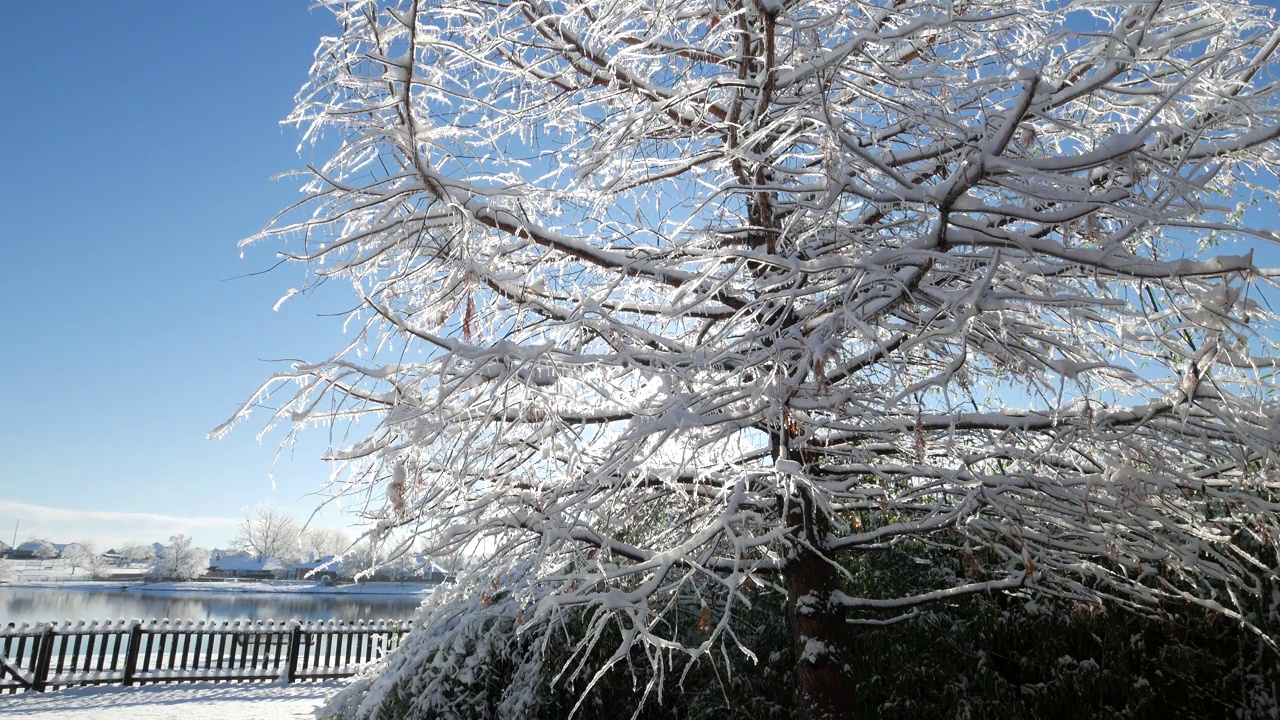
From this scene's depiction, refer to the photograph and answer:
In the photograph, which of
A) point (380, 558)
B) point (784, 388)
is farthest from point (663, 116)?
point (380, 558)

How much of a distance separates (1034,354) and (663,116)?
7.36 feet

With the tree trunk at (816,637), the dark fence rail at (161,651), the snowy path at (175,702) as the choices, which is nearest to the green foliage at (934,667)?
the tree trunk at (816,637)

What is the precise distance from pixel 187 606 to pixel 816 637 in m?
47.1

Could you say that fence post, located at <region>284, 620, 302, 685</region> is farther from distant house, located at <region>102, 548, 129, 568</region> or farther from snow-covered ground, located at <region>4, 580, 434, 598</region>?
distant house, located at <region>102, 548, 129, 568</region>

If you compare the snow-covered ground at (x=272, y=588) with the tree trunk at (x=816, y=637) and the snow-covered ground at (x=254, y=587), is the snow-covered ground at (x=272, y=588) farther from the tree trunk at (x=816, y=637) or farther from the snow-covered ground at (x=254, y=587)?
the tree trunk at (x=816, y=637)

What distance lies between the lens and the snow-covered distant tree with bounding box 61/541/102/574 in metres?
82.6

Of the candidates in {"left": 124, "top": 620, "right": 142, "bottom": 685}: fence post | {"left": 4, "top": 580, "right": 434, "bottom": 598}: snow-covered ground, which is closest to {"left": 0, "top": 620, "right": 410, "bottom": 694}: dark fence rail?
{"left": 124, "top": 620, "right": 142, "bottom": 685}: fence post

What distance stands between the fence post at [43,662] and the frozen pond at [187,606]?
18702 millimetres

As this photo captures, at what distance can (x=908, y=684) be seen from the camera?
16.1ft

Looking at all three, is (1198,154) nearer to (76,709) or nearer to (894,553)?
(894,553)

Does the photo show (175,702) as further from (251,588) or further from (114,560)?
(114,560)

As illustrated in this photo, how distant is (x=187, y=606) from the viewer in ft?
133

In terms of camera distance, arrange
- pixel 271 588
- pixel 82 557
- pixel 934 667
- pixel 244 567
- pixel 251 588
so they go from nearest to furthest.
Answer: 1. pixel 934 667
2. pixel 271 588
3. pixel 251 588
4. pixel 244 567
5. pixel 82 557

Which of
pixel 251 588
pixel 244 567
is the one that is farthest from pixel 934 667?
pixel 244 567
